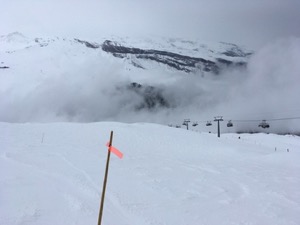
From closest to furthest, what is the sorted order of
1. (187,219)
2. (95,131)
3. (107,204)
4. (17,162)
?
(187,219)
(107,204)
(17,162)
(95,131)

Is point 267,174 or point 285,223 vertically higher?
point 267,174

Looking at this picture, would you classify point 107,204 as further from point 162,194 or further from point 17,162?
point 17,162

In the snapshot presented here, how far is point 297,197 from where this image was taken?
14.5 meters

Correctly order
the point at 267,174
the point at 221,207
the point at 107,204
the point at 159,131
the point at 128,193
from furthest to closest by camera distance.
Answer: the point at 159,131, the point at 267,174, the point at 128,193, the point at 221,207, the point at 107,204

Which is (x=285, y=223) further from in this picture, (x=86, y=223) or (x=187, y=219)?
(x=86, y=223)

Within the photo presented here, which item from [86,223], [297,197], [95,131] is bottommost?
[86,223]

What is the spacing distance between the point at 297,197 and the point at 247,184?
3197 millimetres

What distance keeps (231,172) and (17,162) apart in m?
14.6

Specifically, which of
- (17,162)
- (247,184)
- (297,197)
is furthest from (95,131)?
(297,197)

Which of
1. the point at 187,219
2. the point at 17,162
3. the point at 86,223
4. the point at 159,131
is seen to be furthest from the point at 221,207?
the point at 159,131

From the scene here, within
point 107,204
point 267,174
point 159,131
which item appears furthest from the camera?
point 159,131

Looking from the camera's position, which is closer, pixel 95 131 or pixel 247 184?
pixel 247 184

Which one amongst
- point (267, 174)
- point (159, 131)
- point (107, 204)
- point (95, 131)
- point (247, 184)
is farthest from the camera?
point (159, 131)

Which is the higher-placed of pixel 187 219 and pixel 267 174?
pixel 267 174
